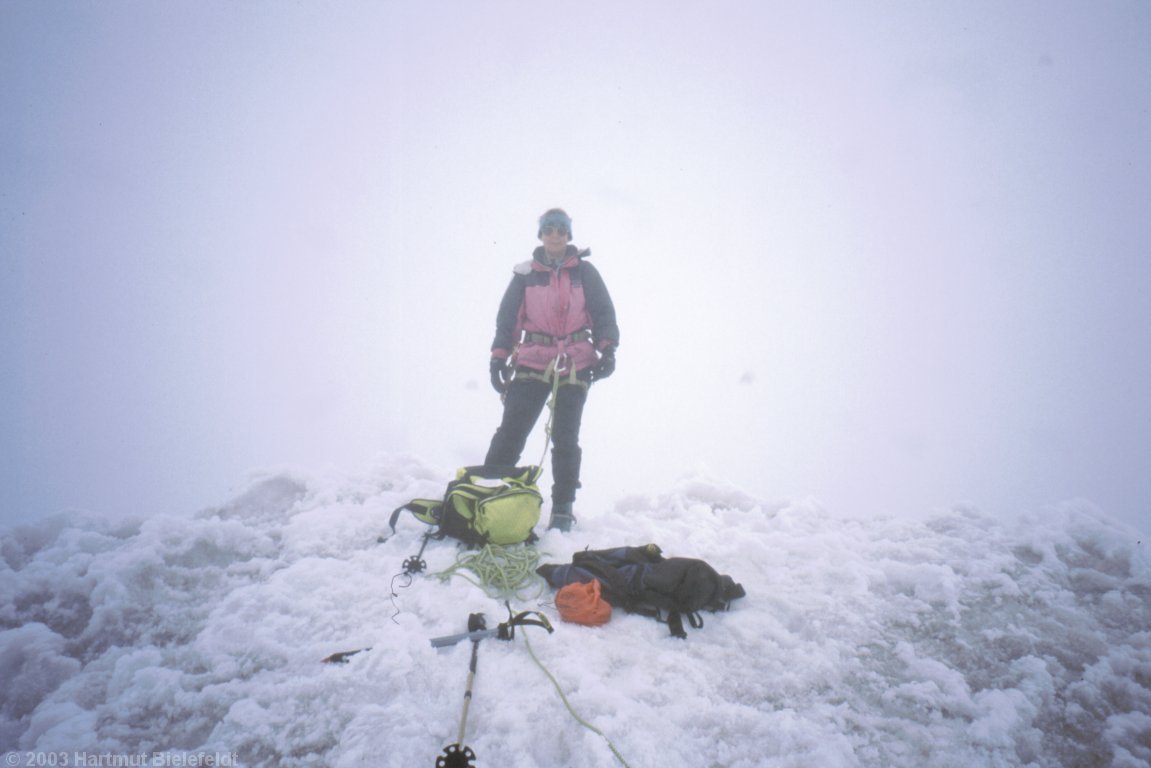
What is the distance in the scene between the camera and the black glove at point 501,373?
17.5 feet

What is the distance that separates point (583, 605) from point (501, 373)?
2903 mm

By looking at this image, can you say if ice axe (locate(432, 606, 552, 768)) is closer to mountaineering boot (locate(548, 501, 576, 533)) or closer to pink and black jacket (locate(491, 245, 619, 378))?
mountaineering boot (locate(548, 501, 576, 533))

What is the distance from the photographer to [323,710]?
2.31 m

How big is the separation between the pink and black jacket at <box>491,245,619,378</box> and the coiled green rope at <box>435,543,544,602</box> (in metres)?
2.01

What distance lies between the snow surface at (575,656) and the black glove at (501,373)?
6.11 feet

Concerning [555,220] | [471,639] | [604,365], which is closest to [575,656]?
[471,639]

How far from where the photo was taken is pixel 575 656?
8.89ft

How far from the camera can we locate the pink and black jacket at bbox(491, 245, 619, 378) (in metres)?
5.18

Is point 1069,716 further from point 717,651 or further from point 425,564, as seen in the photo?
point 425,564

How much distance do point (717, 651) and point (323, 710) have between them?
219 centimetres

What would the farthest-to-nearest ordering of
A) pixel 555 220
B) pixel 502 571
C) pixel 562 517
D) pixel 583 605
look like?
1. pixel 555 220
2. pixel 562 517
3. pixel 502 571
4. pixel 583 605

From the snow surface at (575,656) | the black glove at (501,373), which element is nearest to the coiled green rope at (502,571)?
the snow surface at (575,656)

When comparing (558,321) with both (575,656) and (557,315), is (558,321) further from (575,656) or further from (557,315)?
(575,656)

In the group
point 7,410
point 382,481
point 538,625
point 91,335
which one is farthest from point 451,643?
point 91,335
